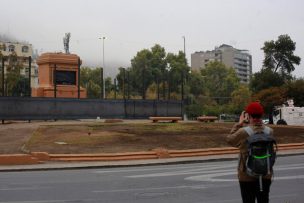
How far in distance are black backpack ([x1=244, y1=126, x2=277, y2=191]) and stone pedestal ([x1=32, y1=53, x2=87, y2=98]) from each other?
4238 centimetres

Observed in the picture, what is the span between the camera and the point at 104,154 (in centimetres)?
2505

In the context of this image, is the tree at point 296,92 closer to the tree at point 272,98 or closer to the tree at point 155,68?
the tree at point 272,98

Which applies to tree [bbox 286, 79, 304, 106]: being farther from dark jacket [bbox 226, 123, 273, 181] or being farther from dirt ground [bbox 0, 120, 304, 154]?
dark jacket [bbox 226, 123, 273, 181]

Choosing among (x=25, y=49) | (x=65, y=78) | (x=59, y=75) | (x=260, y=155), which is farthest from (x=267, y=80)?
(x=25, y=49)

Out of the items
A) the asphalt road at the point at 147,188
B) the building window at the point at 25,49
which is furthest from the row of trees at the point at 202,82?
the building window at the point at 25,49

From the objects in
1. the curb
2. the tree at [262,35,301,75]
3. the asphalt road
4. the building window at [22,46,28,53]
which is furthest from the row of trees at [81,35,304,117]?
the building window at [22,46,28,53]

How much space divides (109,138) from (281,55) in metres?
48.5

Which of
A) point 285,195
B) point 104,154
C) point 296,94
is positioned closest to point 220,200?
point 285,195

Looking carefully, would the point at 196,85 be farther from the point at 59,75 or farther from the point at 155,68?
the point at 59,75

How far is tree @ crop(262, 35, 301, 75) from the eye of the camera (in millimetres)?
72375

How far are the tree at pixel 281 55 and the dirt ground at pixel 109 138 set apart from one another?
1472 inches

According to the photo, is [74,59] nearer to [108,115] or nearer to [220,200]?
[108,115]

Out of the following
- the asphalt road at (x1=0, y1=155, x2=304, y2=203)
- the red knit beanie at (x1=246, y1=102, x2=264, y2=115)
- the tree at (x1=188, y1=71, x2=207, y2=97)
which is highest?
the tree at (x1=188, y1=71, x2=207, y2=97)

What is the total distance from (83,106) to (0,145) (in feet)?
51.1
